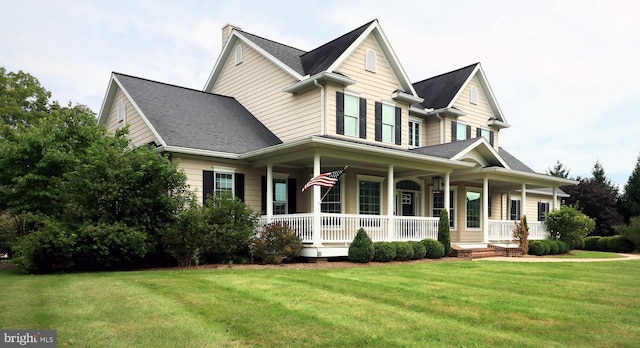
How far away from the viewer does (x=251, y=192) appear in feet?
56.1

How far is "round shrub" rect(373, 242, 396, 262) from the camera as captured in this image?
15.4 meters

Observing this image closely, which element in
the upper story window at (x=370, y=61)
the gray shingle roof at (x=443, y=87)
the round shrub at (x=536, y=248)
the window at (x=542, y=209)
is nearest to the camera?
the upper story window at (x=370, y=61)

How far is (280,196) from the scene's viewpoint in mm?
17625

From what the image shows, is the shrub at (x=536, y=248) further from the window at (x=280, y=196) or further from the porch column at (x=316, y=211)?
the window at (x=280, y=196)

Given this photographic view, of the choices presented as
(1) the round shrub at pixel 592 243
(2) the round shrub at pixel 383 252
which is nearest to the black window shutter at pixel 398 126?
(2) the round shrub at pixel 383 252

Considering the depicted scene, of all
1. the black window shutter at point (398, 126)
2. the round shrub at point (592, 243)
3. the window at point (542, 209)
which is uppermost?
the black window shutter at point (398, 126)

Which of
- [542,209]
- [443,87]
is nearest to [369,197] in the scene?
[443,87]

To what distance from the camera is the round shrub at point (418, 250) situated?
16469 millimetres

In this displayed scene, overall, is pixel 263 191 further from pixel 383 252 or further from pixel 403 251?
pixel 403 251

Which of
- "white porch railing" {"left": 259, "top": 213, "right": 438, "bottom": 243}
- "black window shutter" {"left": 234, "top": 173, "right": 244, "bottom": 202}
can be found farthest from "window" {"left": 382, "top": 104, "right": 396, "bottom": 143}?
"black window shutter" {"left": 234, "top": 173, "right": 244, "bottom": 202}

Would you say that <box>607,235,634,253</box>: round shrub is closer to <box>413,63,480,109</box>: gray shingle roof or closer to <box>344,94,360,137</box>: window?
<box>413,63,480,109</box>: gray shingle roof

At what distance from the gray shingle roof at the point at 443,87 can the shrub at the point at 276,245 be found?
11.9m

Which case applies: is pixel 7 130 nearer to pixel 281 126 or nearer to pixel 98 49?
pixel 98 49

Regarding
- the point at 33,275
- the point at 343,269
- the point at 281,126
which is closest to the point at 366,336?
the point at 343,269
